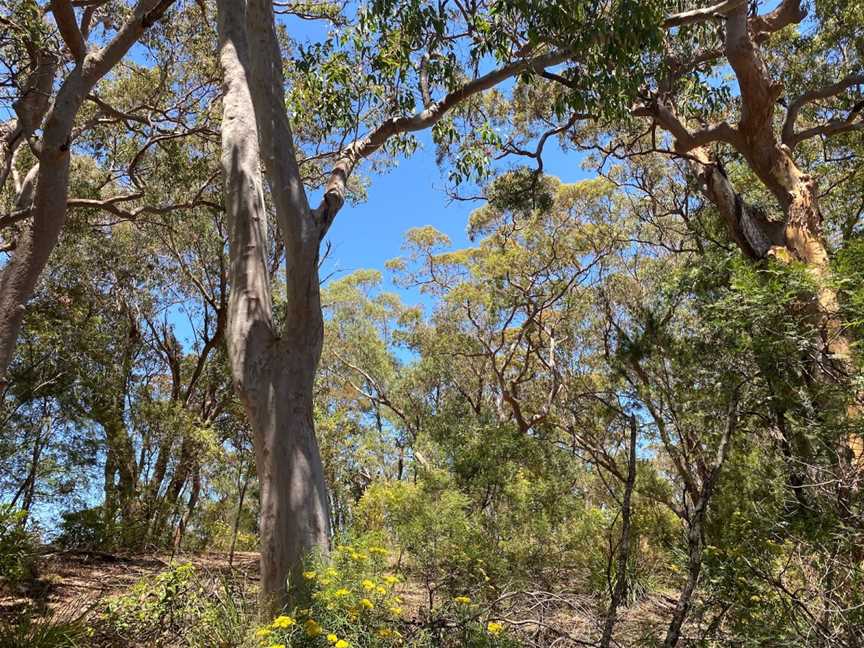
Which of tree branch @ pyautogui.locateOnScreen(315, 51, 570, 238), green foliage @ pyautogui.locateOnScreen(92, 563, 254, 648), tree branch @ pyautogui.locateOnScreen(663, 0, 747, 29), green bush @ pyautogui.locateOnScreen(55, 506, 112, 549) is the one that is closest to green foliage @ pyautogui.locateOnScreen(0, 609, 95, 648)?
green foliage @ pyautogui.locateOnScreen(92, 563, 254, 648)

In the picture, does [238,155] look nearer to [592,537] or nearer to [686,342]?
[686,342]

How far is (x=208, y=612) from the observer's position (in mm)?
3469

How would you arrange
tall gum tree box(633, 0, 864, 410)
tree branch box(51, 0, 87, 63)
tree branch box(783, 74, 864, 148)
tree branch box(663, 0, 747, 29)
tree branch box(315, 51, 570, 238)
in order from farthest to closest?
tree branch box(783, 74, 864, 148) < tall gum tree box(633, 0, 864, 410) < tree branch box(663, 0, 747, 29) < tree branch box(315, 51, 570, 238) < tree branch box(51, 0, 87, 63)

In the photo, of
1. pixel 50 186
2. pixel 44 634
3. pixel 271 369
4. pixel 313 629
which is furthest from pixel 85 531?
pixel 313 629

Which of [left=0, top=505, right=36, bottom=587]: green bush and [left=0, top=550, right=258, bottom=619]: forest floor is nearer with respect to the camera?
[left=0, top=505, right=36, bottom=587]: green bush

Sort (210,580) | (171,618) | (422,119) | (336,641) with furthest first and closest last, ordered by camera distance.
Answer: (422,119) < (210,580) < (171,618) < (336,641)

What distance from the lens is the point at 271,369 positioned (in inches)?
155

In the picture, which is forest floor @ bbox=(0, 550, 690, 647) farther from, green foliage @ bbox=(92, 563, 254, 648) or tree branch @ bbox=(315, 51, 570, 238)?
tree branch @ bbox=(315, 51, 570, 238)

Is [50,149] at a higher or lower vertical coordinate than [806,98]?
lower

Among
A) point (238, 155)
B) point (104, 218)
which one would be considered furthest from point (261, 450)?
point (104, 218)

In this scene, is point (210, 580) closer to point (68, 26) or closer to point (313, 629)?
point (313, 629)

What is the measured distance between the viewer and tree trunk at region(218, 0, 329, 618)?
3686 mm

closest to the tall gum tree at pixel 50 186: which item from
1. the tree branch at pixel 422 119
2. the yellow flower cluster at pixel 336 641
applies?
the tree branch at pixel 422 119

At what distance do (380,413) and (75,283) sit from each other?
417 inches
